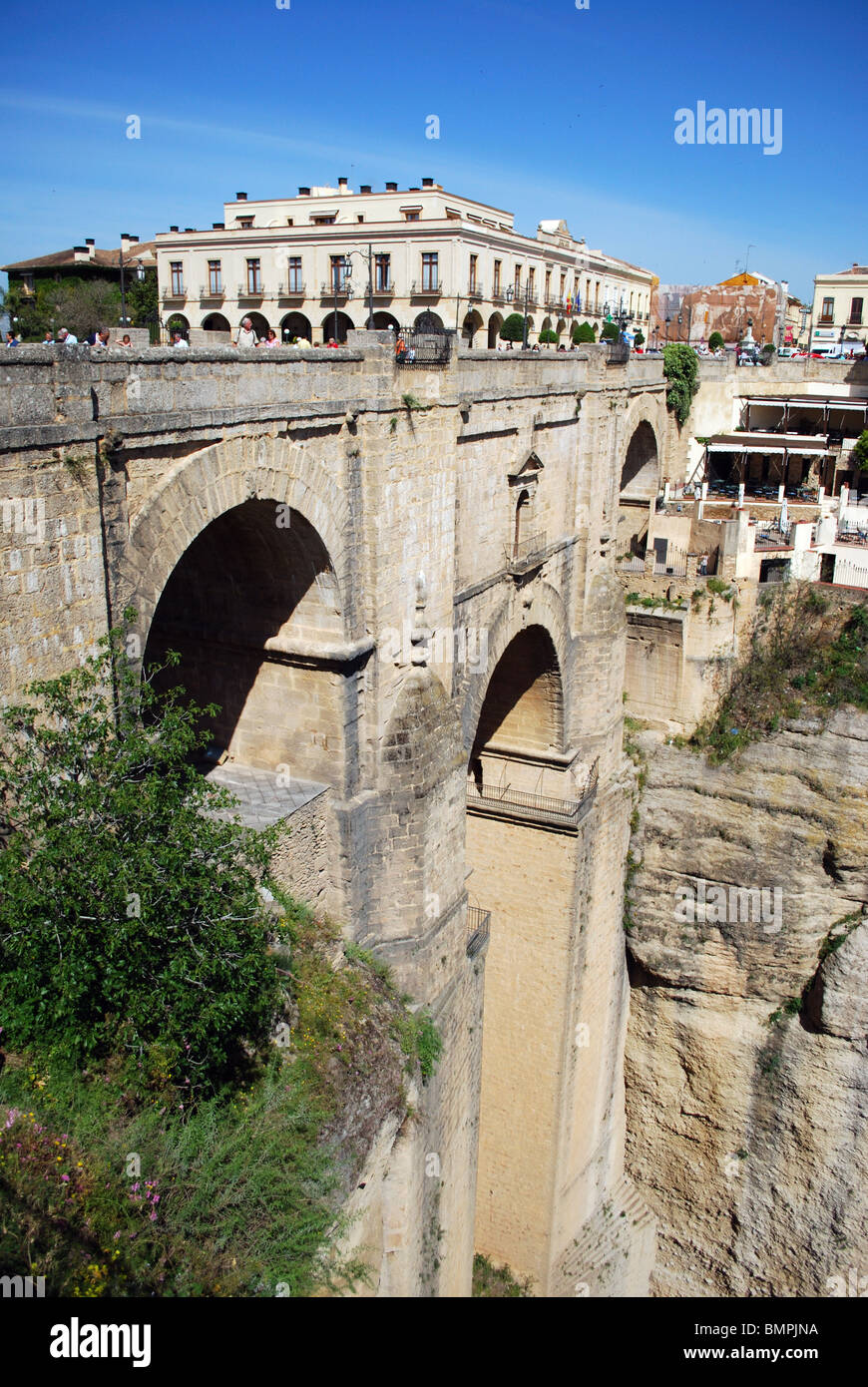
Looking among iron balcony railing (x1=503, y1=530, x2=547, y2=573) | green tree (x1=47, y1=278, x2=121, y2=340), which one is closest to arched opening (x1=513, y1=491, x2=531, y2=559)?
iron balcony railing (x1=503, y1=530, x2=547, y2=573)

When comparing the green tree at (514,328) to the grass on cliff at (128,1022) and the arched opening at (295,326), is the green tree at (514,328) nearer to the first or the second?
the arched opening at (295,326)

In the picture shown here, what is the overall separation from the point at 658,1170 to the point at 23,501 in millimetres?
19201

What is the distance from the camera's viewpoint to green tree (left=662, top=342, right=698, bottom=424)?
2708 centimetres

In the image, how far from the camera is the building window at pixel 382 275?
27391 millimetres

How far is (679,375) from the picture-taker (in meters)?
27.4

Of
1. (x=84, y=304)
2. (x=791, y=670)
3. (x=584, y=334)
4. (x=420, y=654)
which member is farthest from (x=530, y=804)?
(x=584, y=334)

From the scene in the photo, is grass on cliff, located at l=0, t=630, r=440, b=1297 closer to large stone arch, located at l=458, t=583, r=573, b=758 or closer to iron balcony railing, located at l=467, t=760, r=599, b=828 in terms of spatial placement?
large stone arch, located at l=458, t=583, r=573, b=758

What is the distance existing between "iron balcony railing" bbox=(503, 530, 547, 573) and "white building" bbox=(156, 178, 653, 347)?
10289mm

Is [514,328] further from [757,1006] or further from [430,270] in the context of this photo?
[757,1006]

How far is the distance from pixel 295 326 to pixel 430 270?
395 cm

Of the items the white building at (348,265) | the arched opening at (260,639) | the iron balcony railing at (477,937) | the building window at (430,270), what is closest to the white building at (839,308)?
the white building at (348,265)

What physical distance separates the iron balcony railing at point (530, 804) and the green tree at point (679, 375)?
45.7 ft
